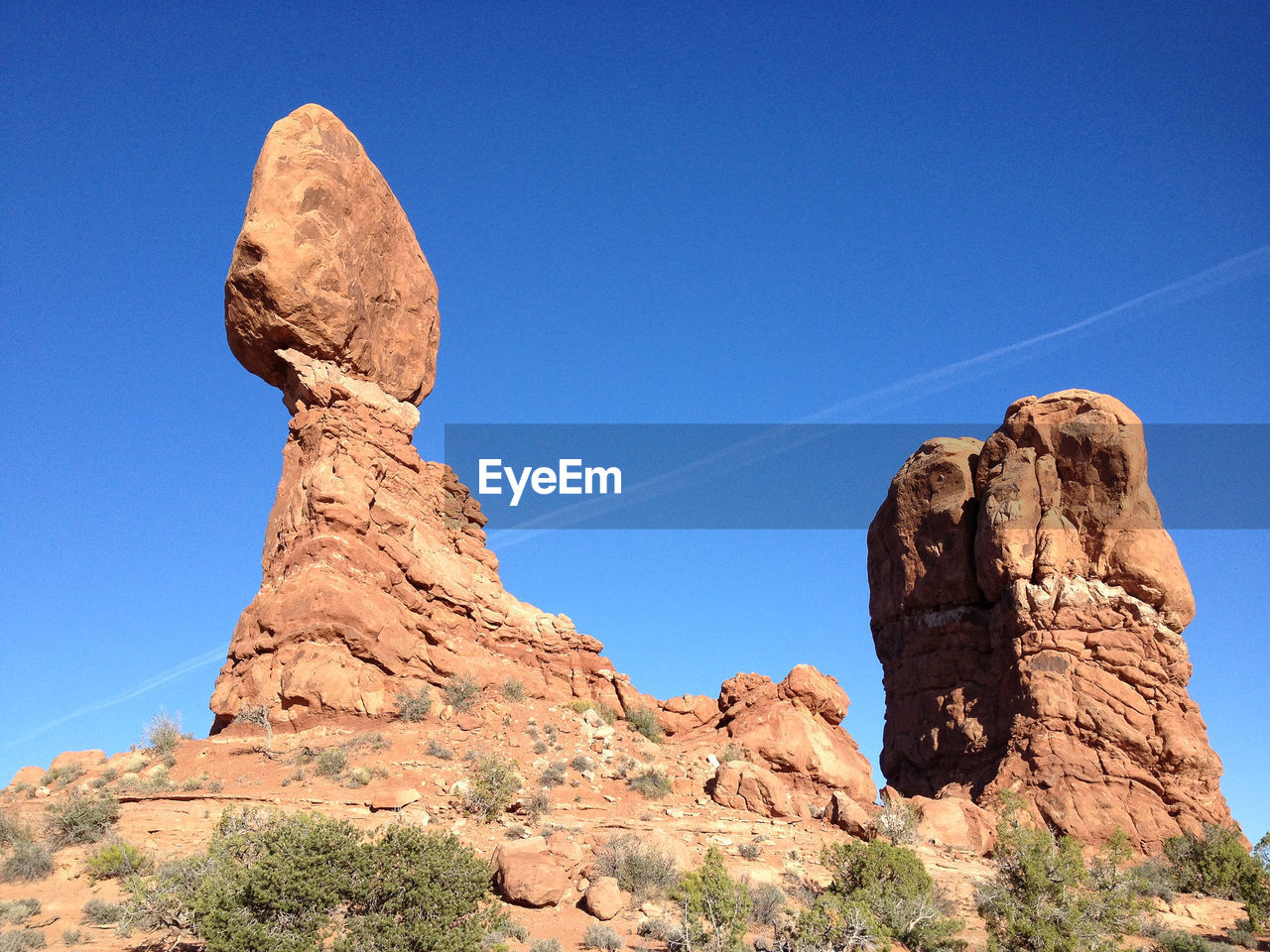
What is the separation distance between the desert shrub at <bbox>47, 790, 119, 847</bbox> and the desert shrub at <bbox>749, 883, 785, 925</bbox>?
36.0ft

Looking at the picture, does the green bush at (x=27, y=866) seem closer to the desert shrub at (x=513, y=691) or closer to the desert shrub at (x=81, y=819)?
the desert shrub at (x=81, y=819)

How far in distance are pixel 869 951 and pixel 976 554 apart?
1652 centimetres

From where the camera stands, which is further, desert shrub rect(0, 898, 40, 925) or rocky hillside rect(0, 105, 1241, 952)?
rocky hillside rect(0, 105, 1241, 952)

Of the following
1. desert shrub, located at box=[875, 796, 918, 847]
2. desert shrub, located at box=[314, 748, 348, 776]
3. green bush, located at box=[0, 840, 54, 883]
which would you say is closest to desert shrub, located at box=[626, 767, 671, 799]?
desert shrub, located at box=[875, 796, 918, 847]

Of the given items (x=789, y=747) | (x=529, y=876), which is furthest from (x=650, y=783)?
(x=529, y=876)

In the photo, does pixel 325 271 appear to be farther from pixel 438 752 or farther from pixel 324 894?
pixel 324 894

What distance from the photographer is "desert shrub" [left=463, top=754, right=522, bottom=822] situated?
19.7 meters

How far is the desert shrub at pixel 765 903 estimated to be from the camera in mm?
16953

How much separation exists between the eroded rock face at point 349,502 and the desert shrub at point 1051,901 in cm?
1091

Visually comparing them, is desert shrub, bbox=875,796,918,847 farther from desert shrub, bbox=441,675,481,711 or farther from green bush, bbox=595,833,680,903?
desert shrub, bbox=441,675,481,711

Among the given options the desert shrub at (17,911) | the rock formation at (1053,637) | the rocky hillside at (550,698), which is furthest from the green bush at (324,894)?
the rock formation at (1053,637)

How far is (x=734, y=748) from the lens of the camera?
25.0 m

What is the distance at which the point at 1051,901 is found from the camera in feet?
58.6

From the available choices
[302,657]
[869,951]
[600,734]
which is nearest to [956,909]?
[869,951]
